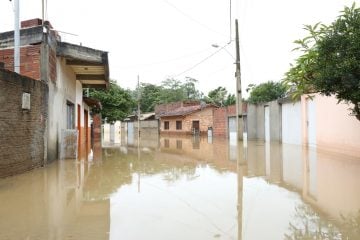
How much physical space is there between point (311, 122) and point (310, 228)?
15551 mm

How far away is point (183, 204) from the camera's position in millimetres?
6680

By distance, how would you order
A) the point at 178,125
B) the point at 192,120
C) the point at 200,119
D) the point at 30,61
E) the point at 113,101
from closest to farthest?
the point at 30,61 → the point at 113,101 → the point at 200,119 → the point at 192,120 → the point at 178,125

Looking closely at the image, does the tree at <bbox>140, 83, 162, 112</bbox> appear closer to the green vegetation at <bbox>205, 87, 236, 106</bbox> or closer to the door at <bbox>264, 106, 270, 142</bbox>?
the green vegetation at <bbox>205, 87, 236, 106</bbox>

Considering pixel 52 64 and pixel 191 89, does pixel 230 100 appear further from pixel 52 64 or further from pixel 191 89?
pixel 52 64

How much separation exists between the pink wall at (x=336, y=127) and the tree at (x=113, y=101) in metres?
20.5

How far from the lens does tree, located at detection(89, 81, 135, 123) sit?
34.4 m

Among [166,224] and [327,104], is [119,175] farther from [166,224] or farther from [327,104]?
[327,104]

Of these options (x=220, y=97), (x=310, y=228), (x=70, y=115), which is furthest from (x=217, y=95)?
(x=310, y=228)

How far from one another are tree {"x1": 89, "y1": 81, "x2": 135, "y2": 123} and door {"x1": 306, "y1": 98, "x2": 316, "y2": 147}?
1930 centimetres

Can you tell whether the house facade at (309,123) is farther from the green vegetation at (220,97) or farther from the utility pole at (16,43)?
the green vegetation at (220,97)

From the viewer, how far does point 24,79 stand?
10625 millimetres

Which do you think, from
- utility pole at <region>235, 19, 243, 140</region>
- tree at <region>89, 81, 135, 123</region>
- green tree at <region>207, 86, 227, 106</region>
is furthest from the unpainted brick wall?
green tree at <region>207, 86, 227, 106</region>

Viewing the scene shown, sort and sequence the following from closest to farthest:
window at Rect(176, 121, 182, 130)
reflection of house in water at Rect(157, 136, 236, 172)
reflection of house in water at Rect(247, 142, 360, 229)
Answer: reflection of house in water at Rect(247, 142, 360, 229), reflection of house in water at Rect(157, 136, 236, 172), window at Rect(176, 121, 182, 130)

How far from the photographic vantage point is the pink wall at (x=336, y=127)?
14.4m
